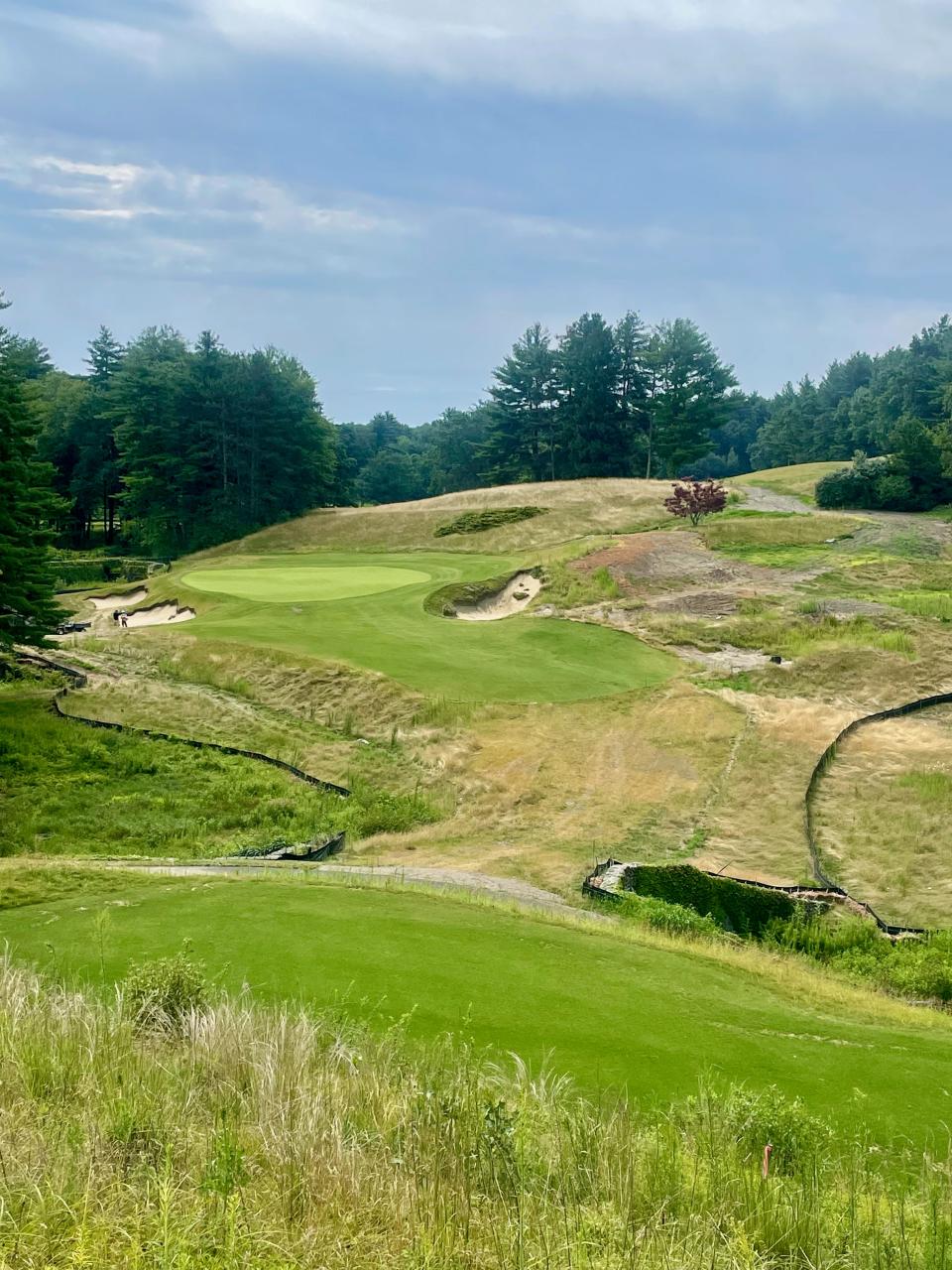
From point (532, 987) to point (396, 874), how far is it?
7.06 metres

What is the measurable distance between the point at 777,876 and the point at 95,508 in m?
76.2

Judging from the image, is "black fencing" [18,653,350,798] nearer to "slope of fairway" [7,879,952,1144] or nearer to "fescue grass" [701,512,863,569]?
"slope of fairway" [7,879,952,1144]

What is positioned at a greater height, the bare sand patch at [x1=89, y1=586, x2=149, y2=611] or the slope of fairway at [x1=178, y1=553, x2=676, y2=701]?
the bare sand patch at [x1=89, y1=586, x2=149, y2=611]

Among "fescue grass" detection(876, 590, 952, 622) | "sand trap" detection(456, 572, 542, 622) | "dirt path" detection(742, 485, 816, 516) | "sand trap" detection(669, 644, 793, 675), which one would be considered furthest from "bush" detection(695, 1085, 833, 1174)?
"dirt path" detection(742, 485, 816, 516)

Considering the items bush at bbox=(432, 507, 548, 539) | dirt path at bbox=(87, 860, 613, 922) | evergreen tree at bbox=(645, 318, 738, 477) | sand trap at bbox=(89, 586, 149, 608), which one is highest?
evergreen tree at bbox=(645, 318, 738, 477)

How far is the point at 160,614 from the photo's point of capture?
40375 mm

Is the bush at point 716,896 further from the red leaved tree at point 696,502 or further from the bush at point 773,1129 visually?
the red leaved tree at point 696,502

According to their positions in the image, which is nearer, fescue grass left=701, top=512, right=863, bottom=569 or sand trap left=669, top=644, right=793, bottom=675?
sand trap left=669, top=644, right=793, bottom=675

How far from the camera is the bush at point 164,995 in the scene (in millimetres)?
6312

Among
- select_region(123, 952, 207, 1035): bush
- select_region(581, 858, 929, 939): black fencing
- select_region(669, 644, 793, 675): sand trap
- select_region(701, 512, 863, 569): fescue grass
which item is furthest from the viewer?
select_region(701, 512, 863, 569): fescue grass

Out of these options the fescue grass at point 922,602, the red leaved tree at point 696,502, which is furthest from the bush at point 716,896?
the red leaved tree at point 696,502

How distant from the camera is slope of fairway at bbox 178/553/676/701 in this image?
28703 mm

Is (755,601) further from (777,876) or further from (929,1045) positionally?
(929,1045)

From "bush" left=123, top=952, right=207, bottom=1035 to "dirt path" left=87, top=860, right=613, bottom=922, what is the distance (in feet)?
21.8
